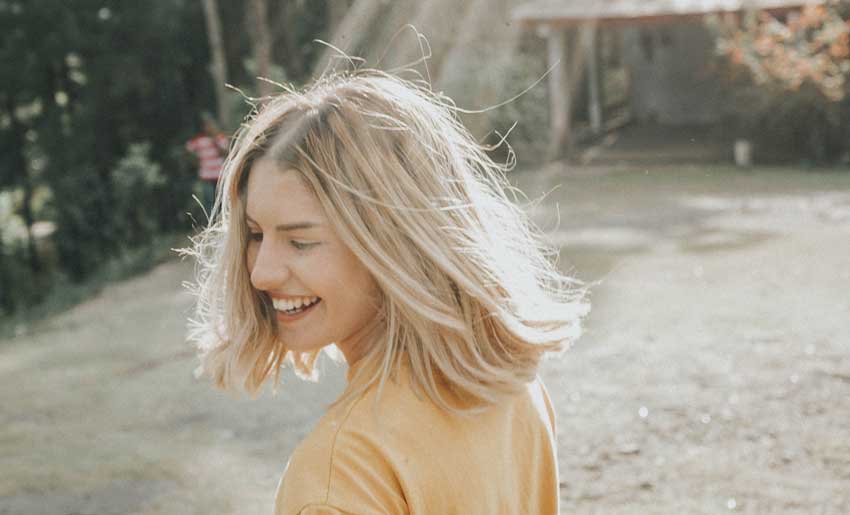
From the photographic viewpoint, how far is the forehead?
61.2 inches

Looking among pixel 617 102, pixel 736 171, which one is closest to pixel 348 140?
pixel 736 171

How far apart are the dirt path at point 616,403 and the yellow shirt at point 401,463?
2912 mm

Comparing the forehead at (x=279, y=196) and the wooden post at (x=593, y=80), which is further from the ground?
the forehead at (x=279, y=196)

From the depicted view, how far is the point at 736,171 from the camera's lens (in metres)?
17.9

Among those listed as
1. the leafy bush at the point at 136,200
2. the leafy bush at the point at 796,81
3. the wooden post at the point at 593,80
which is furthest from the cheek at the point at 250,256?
the wooden post at the point at 593,80

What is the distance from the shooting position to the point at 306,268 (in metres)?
1.59

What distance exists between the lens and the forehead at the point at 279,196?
1.55m

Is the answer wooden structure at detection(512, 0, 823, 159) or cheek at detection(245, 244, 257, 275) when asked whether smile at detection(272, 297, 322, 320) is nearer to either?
cheek at detection(245, 244, 257, 275)

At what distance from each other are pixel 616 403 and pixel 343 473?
4.50 metres

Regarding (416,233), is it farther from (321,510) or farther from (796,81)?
(796,81)

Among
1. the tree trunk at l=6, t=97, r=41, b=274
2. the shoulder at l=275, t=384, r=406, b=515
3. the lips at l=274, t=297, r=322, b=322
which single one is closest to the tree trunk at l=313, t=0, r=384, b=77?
the tree trunk at l=6, t=97, r=41, b=274

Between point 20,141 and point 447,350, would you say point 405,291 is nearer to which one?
point 447,350

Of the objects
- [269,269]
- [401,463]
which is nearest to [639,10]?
[269,269]

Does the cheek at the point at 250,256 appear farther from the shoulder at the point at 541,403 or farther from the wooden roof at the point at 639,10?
the wooden roof at the point at 639,10
